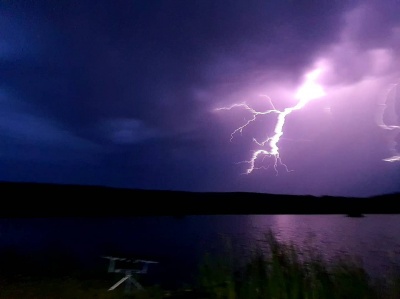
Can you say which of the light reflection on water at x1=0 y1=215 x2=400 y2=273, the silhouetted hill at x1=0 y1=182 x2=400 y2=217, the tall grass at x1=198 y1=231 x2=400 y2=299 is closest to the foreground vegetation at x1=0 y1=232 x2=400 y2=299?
the tall grass at x1=198 y1=231 x2=400 y2=299

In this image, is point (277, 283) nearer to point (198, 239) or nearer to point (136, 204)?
point (198, 239)

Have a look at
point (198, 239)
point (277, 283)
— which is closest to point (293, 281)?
point (277, 283)

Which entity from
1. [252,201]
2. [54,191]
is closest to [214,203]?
[252,201]

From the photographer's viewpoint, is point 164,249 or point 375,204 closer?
point 164,249

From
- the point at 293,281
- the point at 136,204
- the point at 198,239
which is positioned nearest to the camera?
the point at 293,281

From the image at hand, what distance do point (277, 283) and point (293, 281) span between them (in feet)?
1.01

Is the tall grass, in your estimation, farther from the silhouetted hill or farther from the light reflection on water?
the silhouetted hill

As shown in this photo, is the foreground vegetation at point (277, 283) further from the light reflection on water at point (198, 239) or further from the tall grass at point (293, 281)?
the light reflection on water at point (198, 239)

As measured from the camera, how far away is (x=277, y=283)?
24.9 ft

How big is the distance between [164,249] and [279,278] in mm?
21331

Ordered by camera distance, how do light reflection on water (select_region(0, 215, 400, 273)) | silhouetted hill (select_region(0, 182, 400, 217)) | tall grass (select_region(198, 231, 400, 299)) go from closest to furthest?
tall grass (select_region(198, 231, 400, 299)), light reflection on water (select_region(0, 215, 400, 273)), silhouetted hill (select_region(0, 182, 400, 217))

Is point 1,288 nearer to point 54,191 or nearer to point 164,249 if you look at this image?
point 164,249

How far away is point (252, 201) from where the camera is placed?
131 metres

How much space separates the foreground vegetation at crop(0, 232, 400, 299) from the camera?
290 inches
